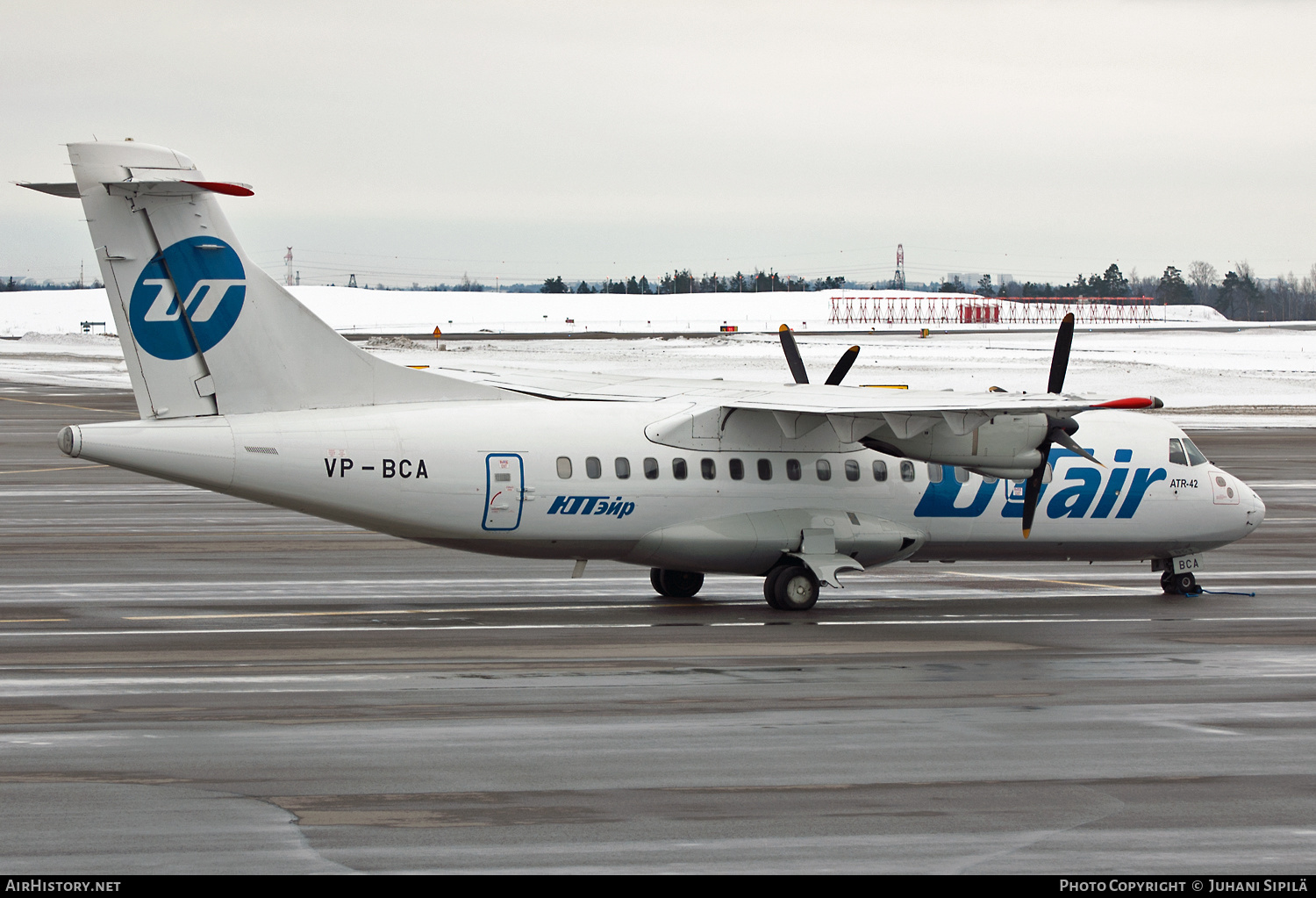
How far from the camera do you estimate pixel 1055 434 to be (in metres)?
21.2

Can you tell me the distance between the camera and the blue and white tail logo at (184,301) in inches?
752

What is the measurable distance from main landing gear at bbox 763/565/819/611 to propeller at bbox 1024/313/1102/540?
351 cm

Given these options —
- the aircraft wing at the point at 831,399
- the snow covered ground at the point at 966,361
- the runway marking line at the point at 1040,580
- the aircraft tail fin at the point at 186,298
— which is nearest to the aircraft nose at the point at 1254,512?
the runway marking line at the point at 1040,580

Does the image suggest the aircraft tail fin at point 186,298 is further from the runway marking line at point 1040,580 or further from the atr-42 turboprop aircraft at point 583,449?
the runway marking line at point 1040,580

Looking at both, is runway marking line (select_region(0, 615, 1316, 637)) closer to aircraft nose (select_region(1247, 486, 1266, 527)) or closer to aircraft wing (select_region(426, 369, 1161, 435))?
aircraft wing (select_region(426, 369, 1161, 435))

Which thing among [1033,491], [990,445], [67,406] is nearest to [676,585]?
[990,445]

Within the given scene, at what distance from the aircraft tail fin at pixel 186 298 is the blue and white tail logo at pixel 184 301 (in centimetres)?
1

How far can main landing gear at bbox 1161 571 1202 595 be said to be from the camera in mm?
23344

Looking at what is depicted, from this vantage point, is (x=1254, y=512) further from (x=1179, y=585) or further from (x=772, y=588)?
(x=772, y=588)

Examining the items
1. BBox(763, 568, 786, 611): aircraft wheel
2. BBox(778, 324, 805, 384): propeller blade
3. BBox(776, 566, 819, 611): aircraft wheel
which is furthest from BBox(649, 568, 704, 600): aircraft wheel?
BBox(778, 324, 805, 384): propeller blade

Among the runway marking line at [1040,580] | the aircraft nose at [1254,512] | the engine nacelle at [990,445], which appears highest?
the engine nacelle at [990,445]

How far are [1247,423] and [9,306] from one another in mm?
171124

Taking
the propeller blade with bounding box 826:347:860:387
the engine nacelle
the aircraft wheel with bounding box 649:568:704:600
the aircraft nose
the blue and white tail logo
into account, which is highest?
the blue and white tail logo

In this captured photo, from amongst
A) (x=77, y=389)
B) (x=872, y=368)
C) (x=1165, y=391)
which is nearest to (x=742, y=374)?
(x=872, y=368)
